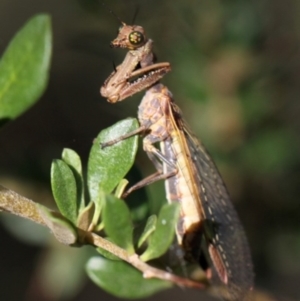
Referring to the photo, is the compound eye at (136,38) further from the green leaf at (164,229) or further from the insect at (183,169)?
the green leaf at (164,229)

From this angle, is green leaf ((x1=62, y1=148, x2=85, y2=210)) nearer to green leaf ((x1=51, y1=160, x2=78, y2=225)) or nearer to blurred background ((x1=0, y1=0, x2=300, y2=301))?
green leaf ((x1=51, y1=160, x2=78, y2=225))

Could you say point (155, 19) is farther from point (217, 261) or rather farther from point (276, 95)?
point (217, 261)

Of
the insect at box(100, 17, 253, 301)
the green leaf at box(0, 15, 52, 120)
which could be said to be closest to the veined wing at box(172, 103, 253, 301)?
the insect at box(100, 17, 253, 301)

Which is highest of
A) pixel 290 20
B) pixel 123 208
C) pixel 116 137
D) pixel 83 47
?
pixel 290 20

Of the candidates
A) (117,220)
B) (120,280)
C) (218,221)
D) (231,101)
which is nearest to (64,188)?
(117,220)

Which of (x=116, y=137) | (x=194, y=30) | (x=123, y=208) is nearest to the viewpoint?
(x=123, y=208)

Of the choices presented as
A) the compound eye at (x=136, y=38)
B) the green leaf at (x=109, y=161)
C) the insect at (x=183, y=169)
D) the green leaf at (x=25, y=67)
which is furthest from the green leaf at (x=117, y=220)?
the compound eye at (x=136, y=38)

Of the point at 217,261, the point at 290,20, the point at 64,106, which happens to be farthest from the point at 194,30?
the point at 64,106
